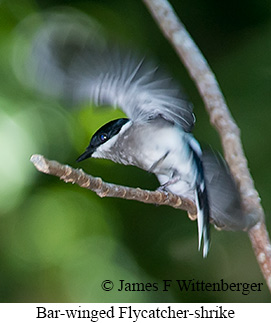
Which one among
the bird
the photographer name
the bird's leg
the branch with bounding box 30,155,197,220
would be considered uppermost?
the bird

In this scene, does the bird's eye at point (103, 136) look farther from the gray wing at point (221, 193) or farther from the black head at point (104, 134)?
the gray wing at point (221, 193)

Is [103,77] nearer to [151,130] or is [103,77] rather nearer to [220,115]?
[151,130]

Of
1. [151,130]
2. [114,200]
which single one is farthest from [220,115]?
[114,200]

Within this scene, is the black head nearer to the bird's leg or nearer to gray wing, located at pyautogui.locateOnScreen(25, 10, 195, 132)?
gray wing, located at pyautogui.locateOnScreen(25, 10, 195, 132)

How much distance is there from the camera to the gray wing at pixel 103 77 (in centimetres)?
87

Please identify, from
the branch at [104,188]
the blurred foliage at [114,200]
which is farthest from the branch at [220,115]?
the branch at [104,188]

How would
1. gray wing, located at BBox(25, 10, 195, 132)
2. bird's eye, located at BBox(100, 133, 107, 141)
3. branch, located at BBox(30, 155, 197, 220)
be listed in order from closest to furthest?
1. branch, located at BBox(30, 155, 197, 220)
2. gray wing, located at BBox(25, 10, 195, 132)
3. bird's eye, located at BBox(100, 133, 107, 141)

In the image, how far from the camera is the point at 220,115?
107 centimetres

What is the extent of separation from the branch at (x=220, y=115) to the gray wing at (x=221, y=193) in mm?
36

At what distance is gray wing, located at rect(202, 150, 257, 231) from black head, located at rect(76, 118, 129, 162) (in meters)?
0.16

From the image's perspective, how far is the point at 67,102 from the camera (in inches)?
40.5

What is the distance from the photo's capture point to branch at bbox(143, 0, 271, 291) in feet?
3.36

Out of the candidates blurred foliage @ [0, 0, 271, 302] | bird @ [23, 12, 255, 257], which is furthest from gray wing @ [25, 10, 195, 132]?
blurred foliage @ [0, 0, 271, 302]

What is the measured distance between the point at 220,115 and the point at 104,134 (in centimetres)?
24
